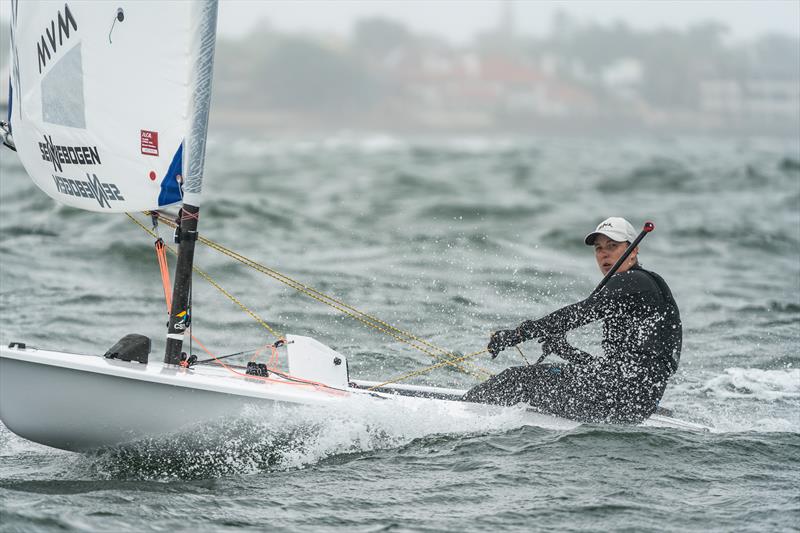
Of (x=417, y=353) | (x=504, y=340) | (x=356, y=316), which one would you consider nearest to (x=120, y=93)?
(x=504, y=340)

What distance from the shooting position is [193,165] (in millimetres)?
5039

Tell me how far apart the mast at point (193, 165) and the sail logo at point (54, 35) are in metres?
0.66

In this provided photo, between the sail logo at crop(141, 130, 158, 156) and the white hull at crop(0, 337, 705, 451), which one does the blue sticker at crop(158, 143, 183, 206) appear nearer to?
the sail logo at crop(141, 130, 158, 156)

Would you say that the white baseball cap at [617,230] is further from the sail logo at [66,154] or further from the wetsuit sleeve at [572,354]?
the sail logo at [66,154]

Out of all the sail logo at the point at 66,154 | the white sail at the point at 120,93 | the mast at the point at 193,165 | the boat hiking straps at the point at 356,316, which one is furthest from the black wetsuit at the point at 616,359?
the sail logo at the point at 66,154

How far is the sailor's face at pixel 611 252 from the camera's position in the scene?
5.21 metres

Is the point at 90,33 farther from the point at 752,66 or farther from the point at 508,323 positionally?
the point at 752,66

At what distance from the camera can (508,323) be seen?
8844mm

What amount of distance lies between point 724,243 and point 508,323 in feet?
21.9

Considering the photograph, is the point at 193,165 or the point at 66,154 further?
the point at 66,154

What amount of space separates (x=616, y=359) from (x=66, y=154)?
2941 millimetres

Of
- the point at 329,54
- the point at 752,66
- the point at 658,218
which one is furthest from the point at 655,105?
the point at 658,218

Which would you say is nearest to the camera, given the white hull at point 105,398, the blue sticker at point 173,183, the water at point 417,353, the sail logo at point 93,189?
the water at point 417,353

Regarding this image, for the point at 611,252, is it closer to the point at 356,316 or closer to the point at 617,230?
the point at 617,230
